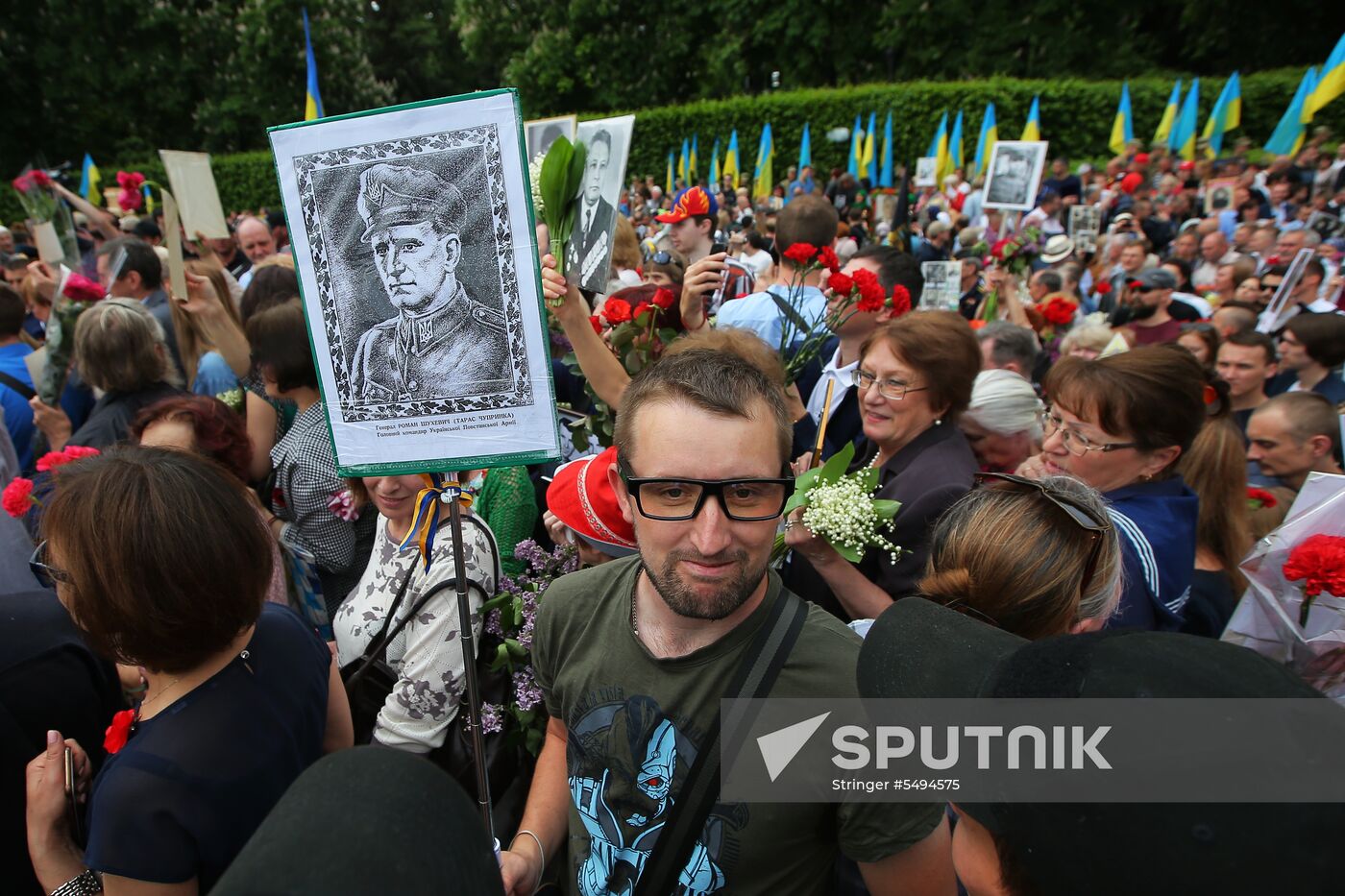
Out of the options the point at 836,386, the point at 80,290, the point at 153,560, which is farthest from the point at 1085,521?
the point at 80,290

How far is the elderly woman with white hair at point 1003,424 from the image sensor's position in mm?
3215

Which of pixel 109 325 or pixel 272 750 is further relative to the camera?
pixel 109 325

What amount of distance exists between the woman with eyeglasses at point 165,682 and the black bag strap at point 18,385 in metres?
3.41

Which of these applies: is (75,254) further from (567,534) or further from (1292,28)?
(1292,28)

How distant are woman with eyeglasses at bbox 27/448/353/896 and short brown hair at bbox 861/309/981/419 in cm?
195

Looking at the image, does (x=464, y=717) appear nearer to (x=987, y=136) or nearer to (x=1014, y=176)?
(x=1014, y=176)

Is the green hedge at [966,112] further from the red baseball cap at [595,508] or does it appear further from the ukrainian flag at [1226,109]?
the red baseball cap at [595,508]

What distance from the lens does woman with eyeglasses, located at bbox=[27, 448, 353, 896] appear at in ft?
4.72

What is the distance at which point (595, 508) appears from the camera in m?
2.30

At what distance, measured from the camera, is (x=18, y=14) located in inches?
1069

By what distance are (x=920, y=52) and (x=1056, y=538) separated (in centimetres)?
3180

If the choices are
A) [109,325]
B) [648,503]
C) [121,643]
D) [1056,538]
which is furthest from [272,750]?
[109,325]

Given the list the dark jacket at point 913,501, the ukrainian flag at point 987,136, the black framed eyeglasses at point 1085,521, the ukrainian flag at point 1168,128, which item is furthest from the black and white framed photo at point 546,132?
the ukrainian flag at point 1168,128

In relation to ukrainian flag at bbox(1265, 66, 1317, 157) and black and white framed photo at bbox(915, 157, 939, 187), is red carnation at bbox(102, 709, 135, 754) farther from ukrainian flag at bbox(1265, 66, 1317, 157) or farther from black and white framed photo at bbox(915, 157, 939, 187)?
black and white framed photo at bbox(915, 157, 939, 187)
